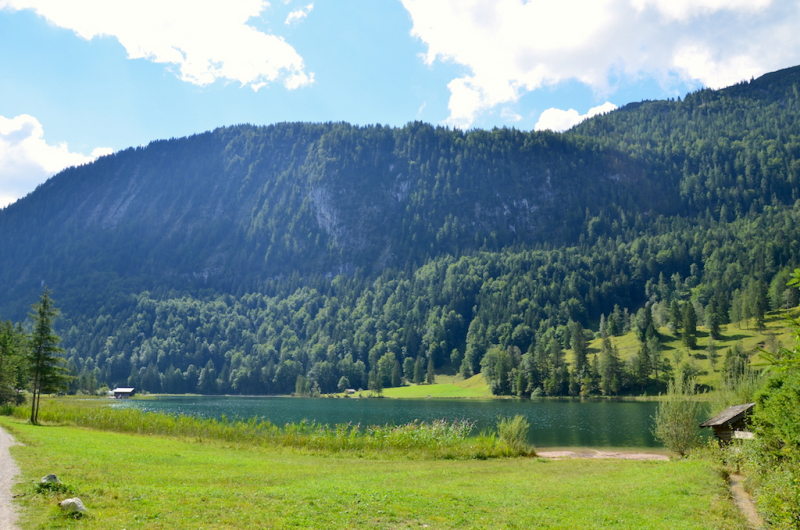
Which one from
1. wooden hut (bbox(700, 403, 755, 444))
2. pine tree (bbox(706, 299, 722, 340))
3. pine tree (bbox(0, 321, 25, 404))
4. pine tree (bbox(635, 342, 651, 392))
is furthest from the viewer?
pine tree (bbox(706, 299, 722, 340))

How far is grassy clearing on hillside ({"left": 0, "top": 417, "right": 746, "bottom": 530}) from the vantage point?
14766 millimetres

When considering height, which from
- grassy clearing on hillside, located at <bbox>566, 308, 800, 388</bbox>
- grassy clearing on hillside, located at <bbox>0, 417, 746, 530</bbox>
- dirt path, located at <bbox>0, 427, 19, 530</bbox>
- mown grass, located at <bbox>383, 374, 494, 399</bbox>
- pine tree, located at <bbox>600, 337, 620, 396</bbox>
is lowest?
mown grass, located at <bbox>383, 374, 494, 399</bbox>

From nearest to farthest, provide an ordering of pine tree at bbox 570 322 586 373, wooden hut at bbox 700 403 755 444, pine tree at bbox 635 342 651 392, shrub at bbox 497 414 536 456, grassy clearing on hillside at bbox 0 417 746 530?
grassy clearing on hillside at bbox 0 417 746 530
wooden hut at bbox 700 403 755 444
shrub at bbox 497 414 536 456
pine tree at bbox 635 342 651 392
pine tree at bbox 570 322 586 373

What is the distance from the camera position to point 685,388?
132 ft

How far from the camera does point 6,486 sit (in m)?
16.6

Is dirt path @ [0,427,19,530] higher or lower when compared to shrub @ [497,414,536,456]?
higher

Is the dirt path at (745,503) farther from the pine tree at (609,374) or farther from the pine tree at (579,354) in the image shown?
the pine tree at (579,354)

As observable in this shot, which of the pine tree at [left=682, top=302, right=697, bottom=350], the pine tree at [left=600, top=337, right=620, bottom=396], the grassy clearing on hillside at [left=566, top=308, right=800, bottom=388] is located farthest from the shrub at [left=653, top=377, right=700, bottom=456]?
the pine tree at [left=682, top=302, right=697, bottom=350]

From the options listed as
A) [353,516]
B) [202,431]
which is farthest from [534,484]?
[202,431]

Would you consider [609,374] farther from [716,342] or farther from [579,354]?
[716,342]

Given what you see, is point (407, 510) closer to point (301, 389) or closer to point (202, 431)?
point (202, 431)

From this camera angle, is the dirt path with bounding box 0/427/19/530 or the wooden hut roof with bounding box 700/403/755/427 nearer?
the dirt path with bounding box 0/427/19/530

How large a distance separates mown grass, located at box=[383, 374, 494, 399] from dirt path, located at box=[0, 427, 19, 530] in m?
140

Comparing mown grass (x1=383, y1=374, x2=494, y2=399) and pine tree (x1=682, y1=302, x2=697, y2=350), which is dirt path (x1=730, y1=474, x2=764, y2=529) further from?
mown grass (x1=383, y1=374, x2=494, y2=399)
